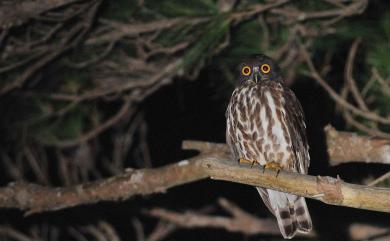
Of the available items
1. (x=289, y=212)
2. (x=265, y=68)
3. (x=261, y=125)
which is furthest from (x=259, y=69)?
(x=289, y=212)

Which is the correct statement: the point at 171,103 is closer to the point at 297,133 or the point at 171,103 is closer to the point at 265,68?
the point at 265,68

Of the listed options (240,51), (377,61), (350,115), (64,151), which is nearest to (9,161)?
(64,151)

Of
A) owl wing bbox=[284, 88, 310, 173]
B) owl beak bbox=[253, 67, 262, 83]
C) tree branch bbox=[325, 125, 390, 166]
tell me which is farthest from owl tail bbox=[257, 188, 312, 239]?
owl beak bbox=[253, 67, 262, 83]

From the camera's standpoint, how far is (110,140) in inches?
270

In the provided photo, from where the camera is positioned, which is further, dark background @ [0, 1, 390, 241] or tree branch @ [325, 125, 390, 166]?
dark background @ [0, 1, 390, 241]

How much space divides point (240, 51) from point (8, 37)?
1686 mm

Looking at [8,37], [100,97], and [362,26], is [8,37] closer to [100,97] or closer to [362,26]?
[100,97]

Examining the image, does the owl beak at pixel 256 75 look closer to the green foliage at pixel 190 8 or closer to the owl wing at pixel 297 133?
the owl wing at pixel 297 133

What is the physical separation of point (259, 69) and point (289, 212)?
98cm

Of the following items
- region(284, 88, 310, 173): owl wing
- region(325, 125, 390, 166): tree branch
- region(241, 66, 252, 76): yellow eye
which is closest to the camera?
region(284, 88, 310, 173): owl wing

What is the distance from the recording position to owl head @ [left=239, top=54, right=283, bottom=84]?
4.43m

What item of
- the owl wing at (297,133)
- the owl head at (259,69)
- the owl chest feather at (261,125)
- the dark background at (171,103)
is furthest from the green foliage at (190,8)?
the owl wing at (297,133)

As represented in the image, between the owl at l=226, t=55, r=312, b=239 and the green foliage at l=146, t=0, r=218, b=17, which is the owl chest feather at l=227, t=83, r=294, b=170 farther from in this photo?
the green foliage at l=146, t=0, r=218, b=17

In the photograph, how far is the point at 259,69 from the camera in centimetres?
443
